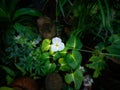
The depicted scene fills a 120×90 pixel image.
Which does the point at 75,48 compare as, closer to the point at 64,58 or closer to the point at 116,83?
the point at 64,58

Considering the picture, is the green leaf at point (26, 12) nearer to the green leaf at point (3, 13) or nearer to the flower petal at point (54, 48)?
the green leaf at point (3, 13)

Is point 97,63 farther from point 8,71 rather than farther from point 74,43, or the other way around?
point 8,71

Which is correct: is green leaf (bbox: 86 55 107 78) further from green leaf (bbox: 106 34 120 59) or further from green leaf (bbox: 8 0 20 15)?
green leaf (bbox: 8 0 20 15)

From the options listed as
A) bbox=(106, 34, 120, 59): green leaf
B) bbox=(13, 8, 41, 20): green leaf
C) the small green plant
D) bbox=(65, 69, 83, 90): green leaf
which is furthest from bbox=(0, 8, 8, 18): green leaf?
bbox=(106, 34, 120, 59): green leaf

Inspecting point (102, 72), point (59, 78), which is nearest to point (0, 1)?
point (59, 78)

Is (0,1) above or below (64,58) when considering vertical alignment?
above

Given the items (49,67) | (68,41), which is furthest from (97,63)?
(49,67)
